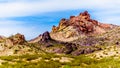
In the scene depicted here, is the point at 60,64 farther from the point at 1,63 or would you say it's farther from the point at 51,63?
the point at 1,63

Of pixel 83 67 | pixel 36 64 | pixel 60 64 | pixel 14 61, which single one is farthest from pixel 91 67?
pixel 14 61

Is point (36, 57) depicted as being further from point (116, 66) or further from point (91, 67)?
point (116, 66)

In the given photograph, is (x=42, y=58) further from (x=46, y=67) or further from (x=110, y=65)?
(x=110, y=65)

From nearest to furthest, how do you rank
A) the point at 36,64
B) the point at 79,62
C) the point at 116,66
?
the point at 116,66, the point at 36,64, the point at 79,62

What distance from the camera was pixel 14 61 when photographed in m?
92.8

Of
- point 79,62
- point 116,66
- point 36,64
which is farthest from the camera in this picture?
point 79,62

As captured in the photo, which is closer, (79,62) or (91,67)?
(91,67)

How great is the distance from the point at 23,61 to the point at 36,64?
253 inches

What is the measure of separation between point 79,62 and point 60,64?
30.2 ft

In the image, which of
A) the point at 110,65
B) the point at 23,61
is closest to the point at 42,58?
the point at 23,61

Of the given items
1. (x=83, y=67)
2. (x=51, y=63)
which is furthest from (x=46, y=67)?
(x=83, y=67)

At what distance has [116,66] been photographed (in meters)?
82.2

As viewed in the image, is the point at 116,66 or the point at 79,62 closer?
the point at 116,66

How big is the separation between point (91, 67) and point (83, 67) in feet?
7.32
